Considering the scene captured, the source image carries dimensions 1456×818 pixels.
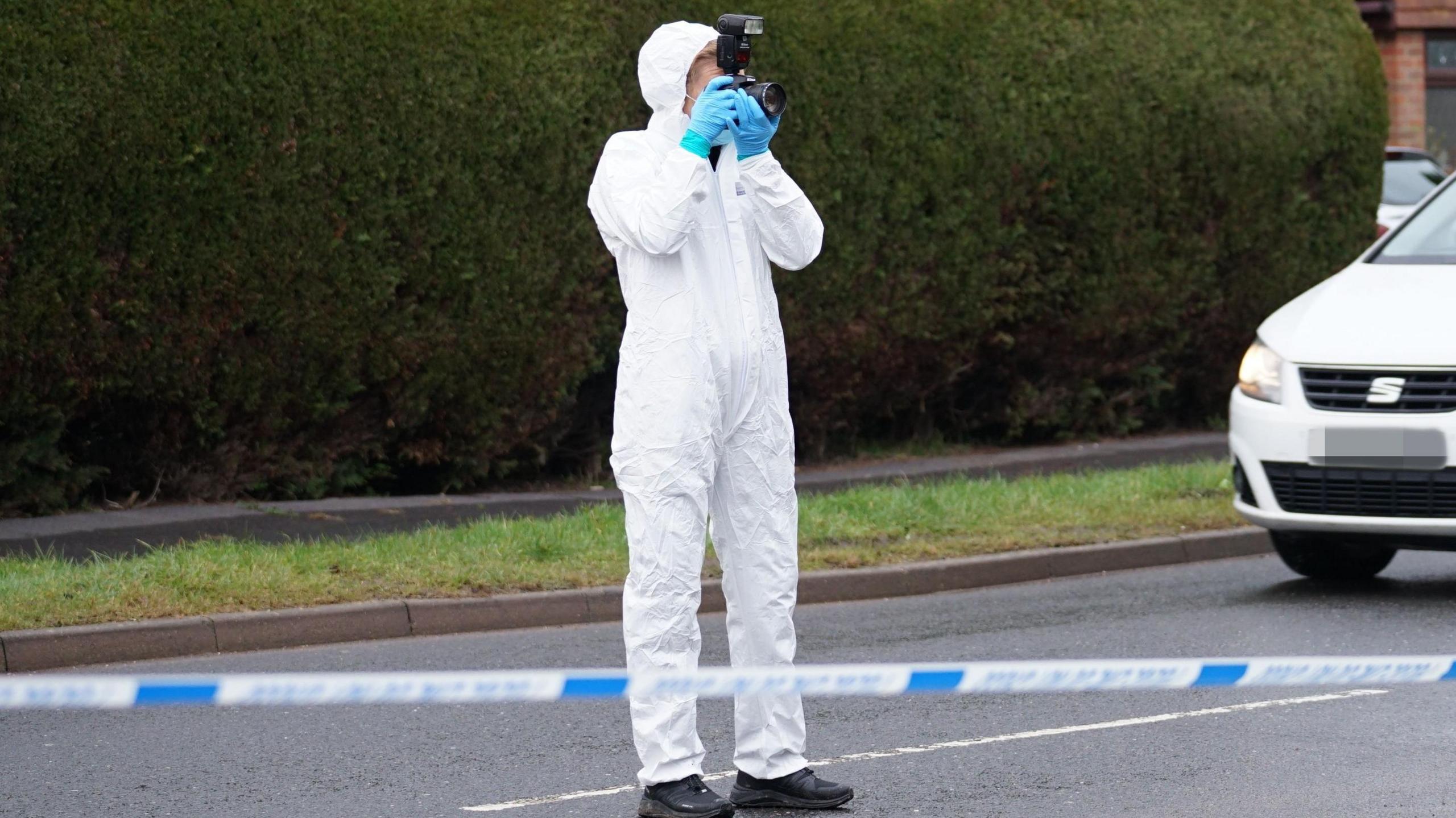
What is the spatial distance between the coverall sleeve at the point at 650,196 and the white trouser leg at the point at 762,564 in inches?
20.2

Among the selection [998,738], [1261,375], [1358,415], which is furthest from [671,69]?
[1261,375]

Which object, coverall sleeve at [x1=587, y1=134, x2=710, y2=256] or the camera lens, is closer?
coverall sleeve at [x1=587, y1=134, x2=710, y2=256]

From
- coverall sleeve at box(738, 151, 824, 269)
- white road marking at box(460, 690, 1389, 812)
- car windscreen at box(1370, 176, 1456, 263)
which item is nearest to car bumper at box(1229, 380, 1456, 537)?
car windscreen at box(1370, 176, 1456, 263)

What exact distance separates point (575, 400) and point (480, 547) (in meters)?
2.85

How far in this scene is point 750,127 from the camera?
185 inches

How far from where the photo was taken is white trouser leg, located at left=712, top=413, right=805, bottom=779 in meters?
4.83

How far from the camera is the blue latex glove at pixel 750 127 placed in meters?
4.66

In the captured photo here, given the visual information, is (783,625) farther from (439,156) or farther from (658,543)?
(439,156)

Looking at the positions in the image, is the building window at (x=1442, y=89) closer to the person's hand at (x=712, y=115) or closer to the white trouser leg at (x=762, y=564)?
the white trouser leg at (x=762, y=564)

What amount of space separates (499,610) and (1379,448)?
3368mm

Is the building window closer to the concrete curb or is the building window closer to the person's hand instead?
the concrete curb

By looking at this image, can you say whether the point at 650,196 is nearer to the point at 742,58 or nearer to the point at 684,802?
the point at 742,58

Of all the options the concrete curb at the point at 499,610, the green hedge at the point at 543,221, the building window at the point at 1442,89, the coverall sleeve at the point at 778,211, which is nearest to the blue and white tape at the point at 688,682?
the coverall sleeve at the point at 778,211

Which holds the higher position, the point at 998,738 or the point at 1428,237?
the point at 1428,237
